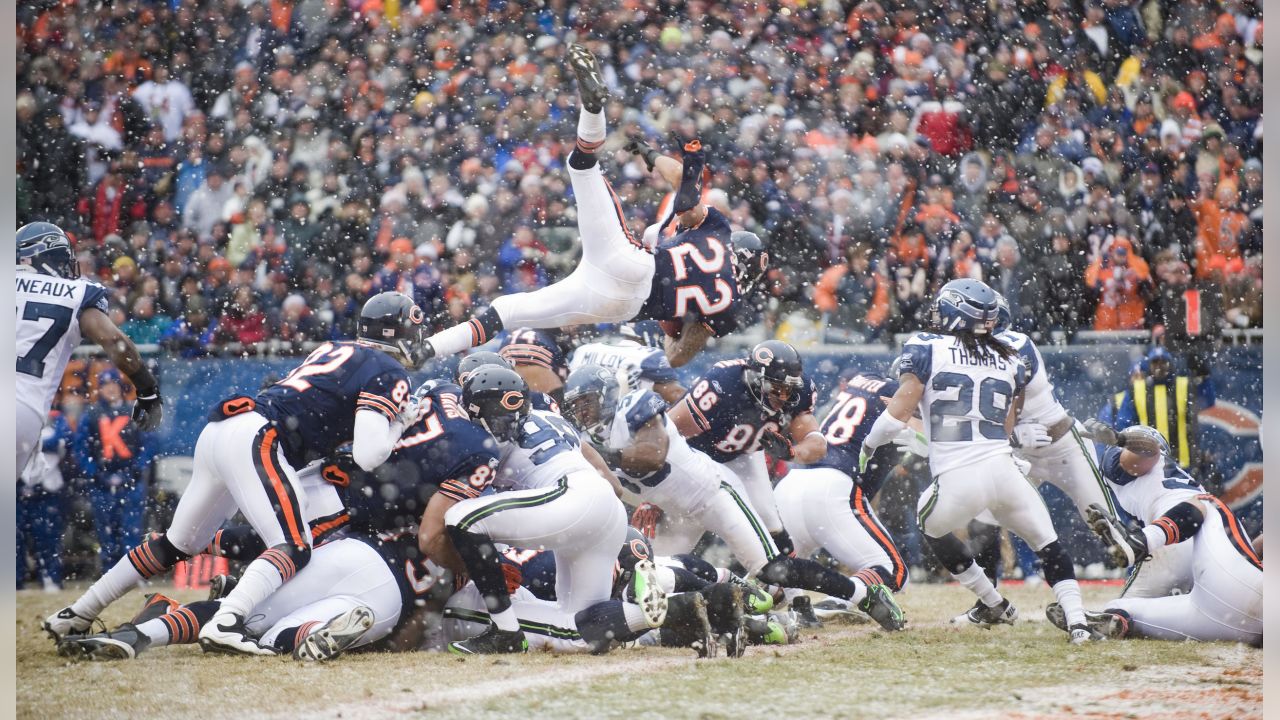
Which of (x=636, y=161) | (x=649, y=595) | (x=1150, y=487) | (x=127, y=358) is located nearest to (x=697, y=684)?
(x=649, y=595)

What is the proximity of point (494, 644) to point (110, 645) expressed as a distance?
110 cm

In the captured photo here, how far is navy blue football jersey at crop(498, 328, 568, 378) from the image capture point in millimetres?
5449

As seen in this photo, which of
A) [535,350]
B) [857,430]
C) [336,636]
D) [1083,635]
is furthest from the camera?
[535,350]

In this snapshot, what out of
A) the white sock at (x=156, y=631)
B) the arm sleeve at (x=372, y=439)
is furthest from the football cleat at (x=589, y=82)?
the white sock at (x=156, y=631)

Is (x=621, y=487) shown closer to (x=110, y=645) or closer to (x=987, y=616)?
(x=987, y=616)

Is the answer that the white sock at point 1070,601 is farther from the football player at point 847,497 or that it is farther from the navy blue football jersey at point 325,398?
the navy blue football jersey at point 325,398

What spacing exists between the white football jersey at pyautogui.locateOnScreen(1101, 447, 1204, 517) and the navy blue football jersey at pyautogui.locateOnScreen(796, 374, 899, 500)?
0.82m

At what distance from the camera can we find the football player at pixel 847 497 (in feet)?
16.1

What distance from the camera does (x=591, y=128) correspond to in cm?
459

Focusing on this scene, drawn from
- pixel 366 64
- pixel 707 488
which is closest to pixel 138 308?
pixel 366 64

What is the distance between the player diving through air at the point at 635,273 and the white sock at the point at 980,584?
1.26m

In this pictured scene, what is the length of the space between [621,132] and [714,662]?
5153 mm

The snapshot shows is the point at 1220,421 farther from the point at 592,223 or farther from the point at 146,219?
the point at 146,219

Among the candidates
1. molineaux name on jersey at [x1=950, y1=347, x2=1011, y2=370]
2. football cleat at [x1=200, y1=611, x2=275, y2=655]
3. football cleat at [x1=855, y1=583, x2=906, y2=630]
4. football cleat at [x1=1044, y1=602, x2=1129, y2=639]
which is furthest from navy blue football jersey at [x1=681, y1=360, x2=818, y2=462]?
football cleat at [x1=200, y1=611, x2=275, y2=655]
